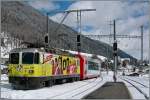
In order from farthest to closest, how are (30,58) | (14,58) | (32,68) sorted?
(14,58), (30,58), (32,68)

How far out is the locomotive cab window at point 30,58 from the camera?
30797 mm

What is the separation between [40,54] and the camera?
3112 centimetres

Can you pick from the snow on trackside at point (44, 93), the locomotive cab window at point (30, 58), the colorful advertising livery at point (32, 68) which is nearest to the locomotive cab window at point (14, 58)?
the colorful advertising livery at point (32, 68)

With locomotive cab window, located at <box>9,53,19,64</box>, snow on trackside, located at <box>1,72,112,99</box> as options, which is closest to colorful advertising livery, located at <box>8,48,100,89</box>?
locomotive cab window, located at <box>9,53,19,64</box>

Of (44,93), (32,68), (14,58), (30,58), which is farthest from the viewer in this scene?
(14,58)

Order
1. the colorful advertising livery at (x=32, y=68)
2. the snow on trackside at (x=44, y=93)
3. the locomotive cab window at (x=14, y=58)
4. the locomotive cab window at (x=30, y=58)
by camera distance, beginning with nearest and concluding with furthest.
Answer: the snow on trackside at (x=44, y=93)
the colorful advertising livery at (x=32, y=68)
the locomotive cab window at (x=30, y=58)
the locomotive cab window at (x=14, y=58)

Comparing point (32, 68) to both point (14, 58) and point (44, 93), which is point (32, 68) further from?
point (44, 93)

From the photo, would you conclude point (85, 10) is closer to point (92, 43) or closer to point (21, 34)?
point (92, 43)

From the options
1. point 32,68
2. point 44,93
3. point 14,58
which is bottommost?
point 44,93

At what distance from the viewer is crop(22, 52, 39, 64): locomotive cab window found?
30797mm

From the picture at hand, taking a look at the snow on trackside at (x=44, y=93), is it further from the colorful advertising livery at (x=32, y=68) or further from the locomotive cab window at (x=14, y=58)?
the locomotive cab window at (x=14, y=58)

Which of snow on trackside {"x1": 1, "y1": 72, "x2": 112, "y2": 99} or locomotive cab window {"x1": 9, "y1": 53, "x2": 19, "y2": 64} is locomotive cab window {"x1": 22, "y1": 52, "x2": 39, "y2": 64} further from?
snow on trackside {"x1": 1, "y1": 72, "x2": 112, "y2": 99}

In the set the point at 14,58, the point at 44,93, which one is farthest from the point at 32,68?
the point at 44,93

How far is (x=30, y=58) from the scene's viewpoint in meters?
30.9
